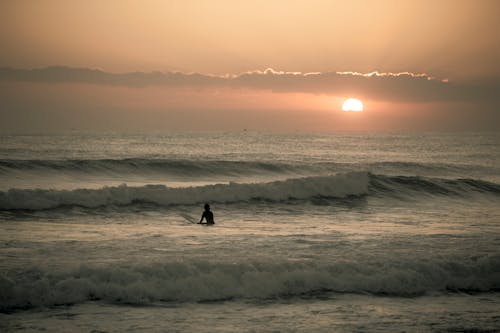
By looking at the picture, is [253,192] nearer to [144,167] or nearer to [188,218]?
[188,218]

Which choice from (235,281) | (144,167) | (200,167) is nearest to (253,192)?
(235,281)

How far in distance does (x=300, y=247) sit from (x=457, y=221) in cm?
887

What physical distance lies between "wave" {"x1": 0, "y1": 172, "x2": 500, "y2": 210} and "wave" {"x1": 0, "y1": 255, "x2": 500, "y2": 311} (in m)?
11.1

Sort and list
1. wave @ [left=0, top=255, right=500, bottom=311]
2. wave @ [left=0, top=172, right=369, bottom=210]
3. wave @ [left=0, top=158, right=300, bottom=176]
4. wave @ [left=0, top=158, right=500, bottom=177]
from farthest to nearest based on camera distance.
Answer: wave @ [left=0, top=158, right=500, bottom=177]
wave @ [left=0, top=158, right=300, bottom=176]
wave @ [left=0, top=172, right=369, bottom=210]
wave @ [left=0, top=255, right=500, bottom=311]

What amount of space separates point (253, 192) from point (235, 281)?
48.4ft

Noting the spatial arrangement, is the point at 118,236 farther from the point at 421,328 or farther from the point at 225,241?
the point at 421,328

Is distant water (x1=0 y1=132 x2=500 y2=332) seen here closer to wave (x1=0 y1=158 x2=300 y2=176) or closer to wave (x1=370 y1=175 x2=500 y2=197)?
wave (x1=370 y1=175 x2=500 y2=197)

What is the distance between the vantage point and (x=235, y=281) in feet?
34.7

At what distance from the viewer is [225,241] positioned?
573 inches

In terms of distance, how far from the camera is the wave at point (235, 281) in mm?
→ 9696

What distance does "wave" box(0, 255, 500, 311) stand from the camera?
9.70 metres

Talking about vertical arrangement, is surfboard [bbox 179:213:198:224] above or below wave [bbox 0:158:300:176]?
below

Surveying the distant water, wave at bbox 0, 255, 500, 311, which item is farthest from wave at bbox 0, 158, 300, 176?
wave at bbox 0, 255, 500, 311

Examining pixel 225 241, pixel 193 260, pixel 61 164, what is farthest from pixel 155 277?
pixel 61 164
